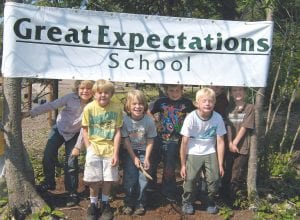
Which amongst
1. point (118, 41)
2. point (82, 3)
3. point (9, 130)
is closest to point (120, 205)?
point (9, 130)

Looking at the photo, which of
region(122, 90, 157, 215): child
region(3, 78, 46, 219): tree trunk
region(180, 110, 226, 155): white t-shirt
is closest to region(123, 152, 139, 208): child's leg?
region(122, 90, 157, 215): child

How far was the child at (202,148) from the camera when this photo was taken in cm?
461

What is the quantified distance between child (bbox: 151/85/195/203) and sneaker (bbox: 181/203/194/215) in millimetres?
181

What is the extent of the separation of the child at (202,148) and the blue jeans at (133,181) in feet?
1.43

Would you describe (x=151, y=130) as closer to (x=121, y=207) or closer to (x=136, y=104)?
(x=136, y=104)

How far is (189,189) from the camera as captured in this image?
4656 millimetres

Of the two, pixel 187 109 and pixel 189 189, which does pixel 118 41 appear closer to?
pixel 187 109

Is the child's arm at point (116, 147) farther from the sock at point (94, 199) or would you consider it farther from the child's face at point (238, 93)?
the child's face at point (238, 93)

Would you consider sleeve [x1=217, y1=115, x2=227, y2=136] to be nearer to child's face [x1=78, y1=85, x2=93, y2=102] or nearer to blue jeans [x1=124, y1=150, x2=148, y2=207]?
blue jeans [x1=124, y1=150, x2=148, y2=207]

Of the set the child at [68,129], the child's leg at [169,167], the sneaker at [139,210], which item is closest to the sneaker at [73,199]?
the child at [68,129]

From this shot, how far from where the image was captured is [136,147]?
15.4 feet

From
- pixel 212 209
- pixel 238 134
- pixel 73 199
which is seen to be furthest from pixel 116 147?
pixel 238 134

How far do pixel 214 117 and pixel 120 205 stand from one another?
1.40 m

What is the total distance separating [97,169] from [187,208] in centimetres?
108
